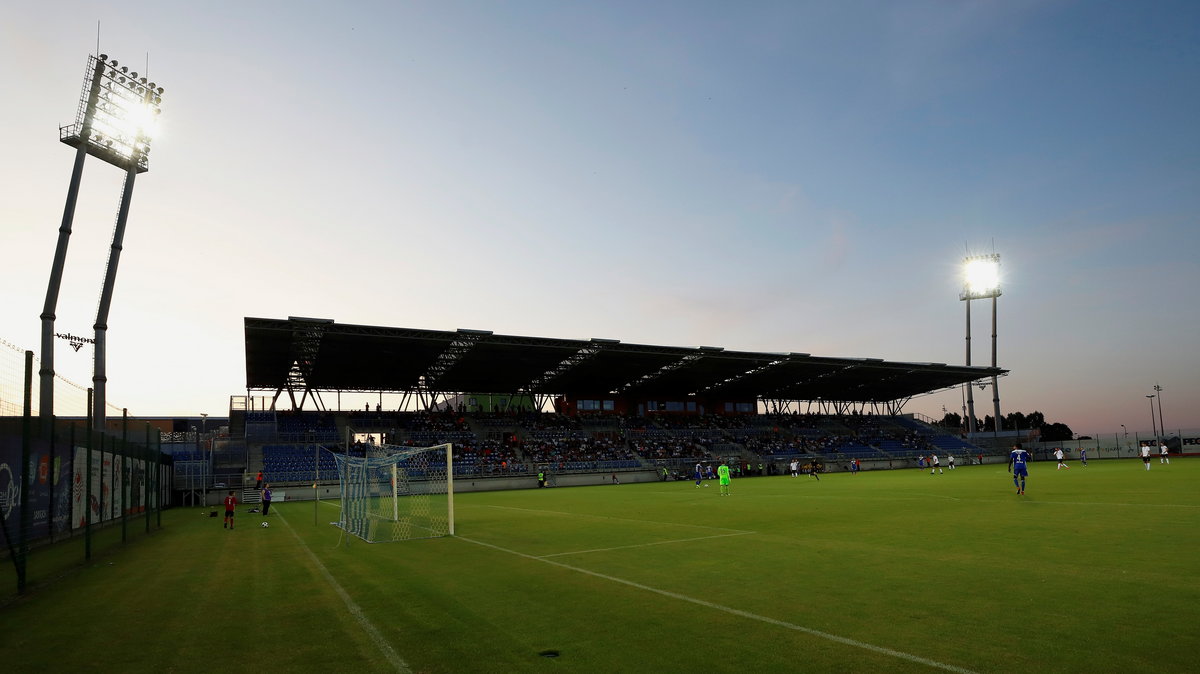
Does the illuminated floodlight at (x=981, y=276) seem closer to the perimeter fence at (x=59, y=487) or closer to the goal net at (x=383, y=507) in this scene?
the goal net at (x=383, y=507)

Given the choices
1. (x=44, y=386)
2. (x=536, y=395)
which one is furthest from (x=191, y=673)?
(x=536, y=395)

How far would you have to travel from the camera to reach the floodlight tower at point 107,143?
3103 cm

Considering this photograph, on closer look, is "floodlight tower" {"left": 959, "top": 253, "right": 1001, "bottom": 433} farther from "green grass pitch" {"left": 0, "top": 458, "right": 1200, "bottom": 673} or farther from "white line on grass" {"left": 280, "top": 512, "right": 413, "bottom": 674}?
"white line on grass" {"left": 280, "top": 512, "right": 413, "bottom": 674}

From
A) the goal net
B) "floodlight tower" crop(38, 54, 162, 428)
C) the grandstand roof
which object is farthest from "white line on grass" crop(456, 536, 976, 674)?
the grandstand roof

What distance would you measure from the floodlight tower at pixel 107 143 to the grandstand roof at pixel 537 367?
871 centimetres

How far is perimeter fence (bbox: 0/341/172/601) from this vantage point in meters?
12.5

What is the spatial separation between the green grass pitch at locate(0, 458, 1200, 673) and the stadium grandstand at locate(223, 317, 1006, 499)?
Answer: 102 ft

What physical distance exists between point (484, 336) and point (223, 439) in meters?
21.2

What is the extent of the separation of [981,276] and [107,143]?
87346 mm

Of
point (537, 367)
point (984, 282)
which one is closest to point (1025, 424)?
point (984, 282)

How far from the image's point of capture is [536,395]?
69.5 meters

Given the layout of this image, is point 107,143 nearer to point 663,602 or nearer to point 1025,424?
point 663,602

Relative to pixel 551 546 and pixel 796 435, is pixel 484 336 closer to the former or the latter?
pixel 551 546

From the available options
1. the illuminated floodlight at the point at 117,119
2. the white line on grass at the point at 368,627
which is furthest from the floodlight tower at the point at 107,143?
the white line on grass at the point at 368,627
